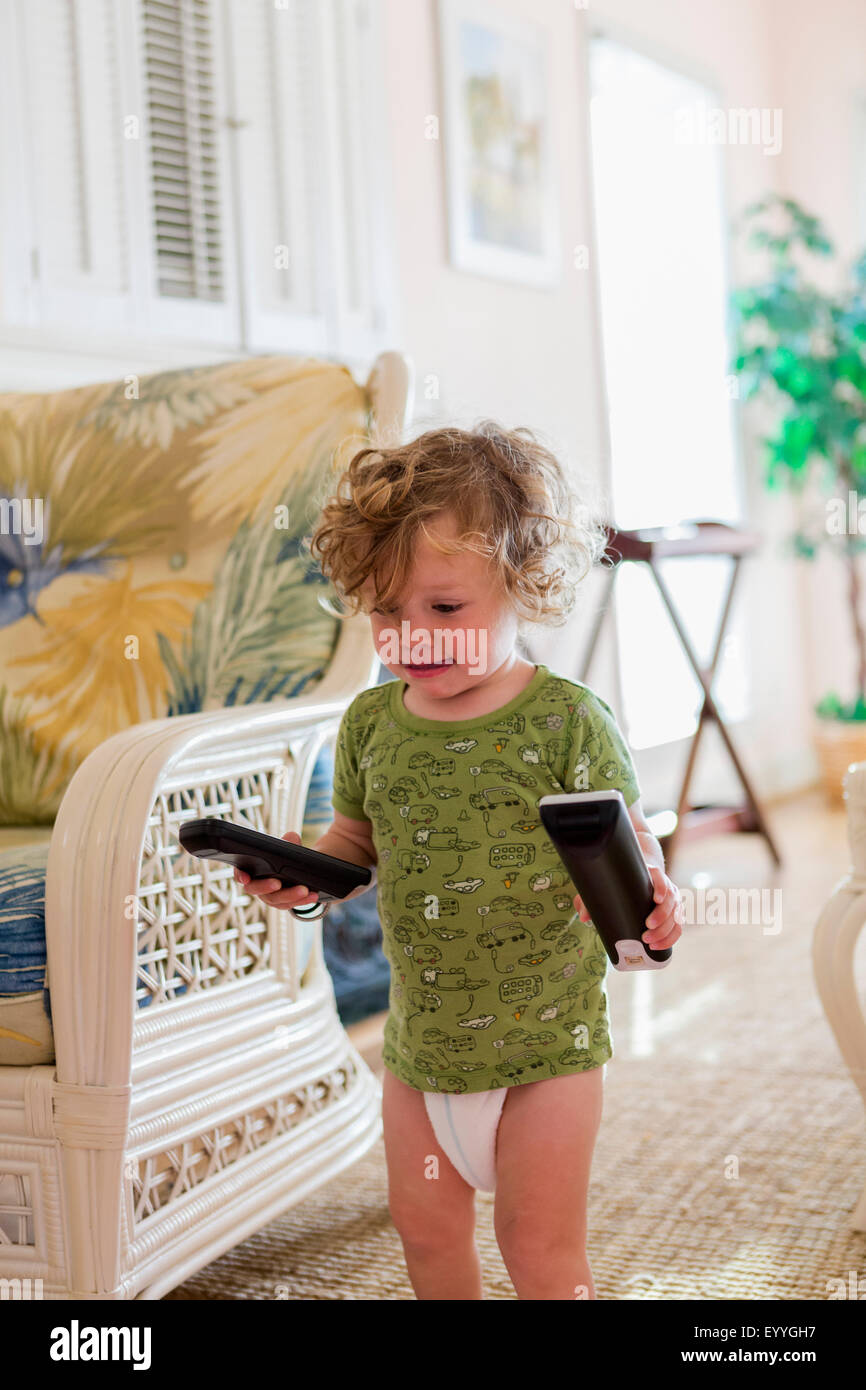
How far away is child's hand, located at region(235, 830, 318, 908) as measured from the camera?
3.10ft

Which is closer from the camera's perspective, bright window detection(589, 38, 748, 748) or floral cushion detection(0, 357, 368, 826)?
floral cushion detection(0, 357, 368, 826)

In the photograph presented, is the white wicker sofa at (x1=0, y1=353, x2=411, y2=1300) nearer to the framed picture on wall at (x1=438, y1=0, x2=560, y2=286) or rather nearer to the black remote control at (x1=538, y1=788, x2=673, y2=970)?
the black remote control at (x1=538, y1=788, x2=673, y2=970)

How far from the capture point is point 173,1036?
1203 millimetres

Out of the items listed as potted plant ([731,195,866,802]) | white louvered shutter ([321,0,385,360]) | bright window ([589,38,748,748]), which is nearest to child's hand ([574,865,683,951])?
white louvered shutter ([321,0,385,360])

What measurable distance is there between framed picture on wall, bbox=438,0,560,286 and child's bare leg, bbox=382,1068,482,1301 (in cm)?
246

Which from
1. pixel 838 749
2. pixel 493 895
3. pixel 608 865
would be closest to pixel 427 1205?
pixel 493 895

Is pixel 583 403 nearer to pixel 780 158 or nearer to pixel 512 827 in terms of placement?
pixel 780 158

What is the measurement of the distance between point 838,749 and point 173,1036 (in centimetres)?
331

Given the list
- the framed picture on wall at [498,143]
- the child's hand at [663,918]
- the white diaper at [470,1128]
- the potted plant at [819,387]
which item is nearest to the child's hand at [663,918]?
the child's hand at [663,918]

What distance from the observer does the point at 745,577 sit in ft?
14.5

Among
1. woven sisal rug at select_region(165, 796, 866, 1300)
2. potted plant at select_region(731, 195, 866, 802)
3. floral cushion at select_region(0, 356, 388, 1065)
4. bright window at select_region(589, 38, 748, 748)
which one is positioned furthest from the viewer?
potted plant at select_region(731, 195, 866, 802)

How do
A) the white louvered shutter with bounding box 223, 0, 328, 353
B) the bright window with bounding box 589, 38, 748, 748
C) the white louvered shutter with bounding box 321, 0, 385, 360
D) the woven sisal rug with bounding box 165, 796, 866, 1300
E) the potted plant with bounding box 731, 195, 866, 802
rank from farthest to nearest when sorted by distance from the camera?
1. the potted plant with bounding box 731, 195, 866, 802
2. the bright window with bounding box 589, 38, 748, 748
3. the white louvered shutter with bounding box 321, 0, 385, 360
4. the white louvered shutter with bounding box 223, 0, 328, 353
5. the woven sisal rug with bounding box 165, 796, 866, 1300

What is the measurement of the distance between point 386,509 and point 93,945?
1.40 feet

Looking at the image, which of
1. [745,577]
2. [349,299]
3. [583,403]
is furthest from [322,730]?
[745,577]
